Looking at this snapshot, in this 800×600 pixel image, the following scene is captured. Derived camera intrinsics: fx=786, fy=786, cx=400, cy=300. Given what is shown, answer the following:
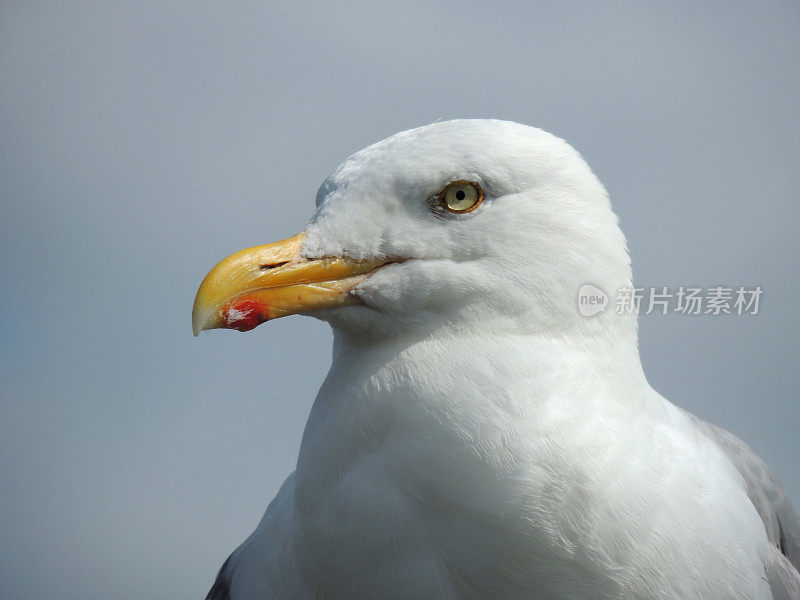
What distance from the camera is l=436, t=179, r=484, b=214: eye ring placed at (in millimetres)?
2232

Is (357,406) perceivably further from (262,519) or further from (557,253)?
(262,519)

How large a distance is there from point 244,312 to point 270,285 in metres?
0.10

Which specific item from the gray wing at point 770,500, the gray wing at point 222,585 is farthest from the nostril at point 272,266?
the gray wing at point 770,500

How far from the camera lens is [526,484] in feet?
6.57

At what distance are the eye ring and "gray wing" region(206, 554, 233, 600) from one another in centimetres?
169

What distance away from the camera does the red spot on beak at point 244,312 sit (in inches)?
84.0

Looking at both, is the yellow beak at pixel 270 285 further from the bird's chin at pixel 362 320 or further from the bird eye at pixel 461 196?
the bird eye at pixel 461 196

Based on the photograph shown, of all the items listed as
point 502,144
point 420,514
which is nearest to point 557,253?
point 502,144

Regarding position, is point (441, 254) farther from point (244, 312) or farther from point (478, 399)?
point (244, 312)

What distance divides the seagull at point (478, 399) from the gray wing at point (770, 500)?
0.38 meters

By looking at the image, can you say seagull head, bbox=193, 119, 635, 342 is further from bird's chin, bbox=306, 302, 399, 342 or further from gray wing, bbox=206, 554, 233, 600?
gray wing, bbox=206, 554, 233, 600

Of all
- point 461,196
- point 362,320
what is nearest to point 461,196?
point 461,196

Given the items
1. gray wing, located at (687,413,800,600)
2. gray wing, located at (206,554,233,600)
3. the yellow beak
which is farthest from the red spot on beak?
gray wing, located at (687,413,800,600)

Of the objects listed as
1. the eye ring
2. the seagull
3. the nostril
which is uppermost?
the eye ring
